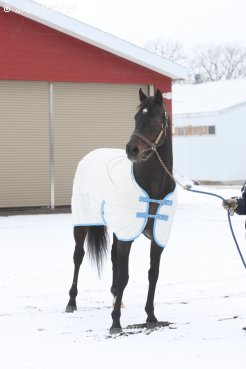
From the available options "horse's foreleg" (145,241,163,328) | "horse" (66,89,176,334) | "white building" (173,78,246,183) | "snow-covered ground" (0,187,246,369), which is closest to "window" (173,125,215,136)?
"white building" (173,78,246,183)

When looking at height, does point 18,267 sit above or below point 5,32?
below

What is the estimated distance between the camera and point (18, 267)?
28.3 ft

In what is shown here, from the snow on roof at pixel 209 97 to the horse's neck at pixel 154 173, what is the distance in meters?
20.9

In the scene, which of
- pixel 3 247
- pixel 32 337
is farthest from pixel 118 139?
pixel 32 337

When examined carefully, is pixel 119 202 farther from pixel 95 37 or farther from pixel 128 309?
pixel 95 37

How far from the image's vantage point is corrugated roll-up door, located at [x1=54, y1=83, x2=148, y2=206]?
1577 centimetres

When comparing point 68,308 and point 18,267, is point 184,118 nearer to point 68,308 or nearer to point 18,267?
point 18,267

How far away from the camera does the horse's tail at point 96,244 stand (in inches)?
272

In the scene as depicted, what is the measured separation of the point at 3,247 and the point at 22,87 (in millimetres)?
5961

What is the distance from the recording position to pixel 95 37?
15.4m

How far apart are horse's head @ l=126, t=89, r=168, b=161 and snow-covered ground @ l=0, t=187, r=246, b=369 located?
144 centimetres

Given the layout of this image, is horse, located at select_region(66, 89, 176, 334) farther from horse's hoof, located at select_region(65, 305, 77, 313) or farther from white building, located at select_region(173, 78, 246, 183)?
white building, located at select_region(173, 78, 246, 183)

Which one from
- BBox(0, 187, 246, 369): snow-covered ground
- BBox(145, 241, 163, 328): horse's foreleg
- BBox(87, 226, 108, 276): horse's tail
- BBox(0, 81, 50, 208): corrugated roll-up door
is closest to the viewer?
BBox(0, 187, 246, 369): snow-covered ground

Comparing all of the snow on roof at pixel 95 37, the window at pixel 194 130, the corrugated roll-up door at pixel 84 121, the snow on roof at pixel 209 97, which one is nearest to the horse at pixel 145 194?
the snow on roof at pixel 95 37
